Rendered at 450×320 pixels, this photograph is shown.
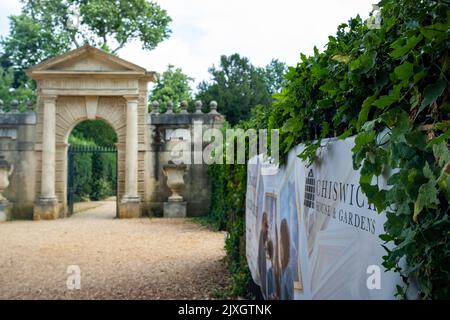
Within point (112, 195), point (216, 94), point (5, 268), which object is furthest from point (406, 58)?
point (112, 195)

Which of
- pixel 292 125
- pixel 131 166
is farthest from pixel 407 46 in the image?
pixel 131 166

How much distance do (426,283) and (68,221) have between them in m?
13.7

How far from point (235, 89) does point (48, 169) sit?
45.1 ft

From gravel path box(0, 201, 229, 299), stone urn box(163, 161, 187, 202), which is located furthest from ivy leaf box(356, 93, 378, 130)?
stone urn box(163, 161, 187, 202)

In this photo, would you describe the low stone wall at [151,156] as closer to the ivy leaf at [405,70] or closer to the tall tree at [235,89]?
the tall tree at [235,89]

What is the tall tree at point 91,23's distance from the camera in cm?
2678

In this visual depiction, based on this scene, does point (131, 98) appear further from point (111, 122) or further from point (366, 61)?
point (366, 61)

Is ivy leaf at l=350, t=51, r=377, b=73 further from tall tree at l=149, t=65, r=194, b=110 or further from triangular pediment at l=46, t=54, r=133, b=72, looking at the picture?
tall tree at l=149, t=65, r=194, b=110

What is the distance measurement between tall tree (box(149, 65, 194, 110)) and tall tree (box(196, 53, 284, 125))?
1.47 meters

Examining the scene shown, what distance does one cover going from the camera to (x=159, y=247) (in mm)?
8766

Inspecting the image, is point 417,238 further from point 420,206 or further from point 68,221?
point 68,221

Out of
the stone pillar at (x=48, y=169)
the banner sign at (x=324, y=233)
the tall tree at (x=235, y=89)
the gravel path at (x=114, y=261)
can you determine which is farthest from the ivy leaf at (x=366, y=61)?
the tall tree at (x=235, y=89)

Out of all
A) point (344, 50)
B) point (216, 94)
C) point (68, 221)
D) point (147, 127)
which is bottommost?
point (68, 221)

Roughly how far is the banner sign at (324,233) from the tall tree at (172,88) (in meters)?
25.3
